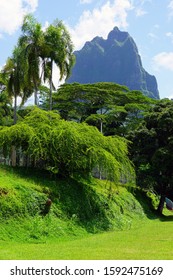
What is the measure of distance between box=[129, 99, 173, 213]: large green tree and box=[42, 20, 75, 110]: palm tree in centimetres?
687

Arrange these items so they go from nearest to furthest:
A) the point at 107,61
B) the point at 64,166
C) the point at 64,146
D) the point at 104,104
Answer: the point at 64,146
the point at 64,166
the point at 104,104
the point at 107,61

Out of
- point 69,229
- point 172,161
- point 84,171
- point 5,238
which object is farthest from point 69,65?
point 5,238

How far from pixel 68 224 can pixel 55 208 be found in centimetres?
84

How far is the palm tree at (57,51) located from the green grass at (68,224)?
948 cm

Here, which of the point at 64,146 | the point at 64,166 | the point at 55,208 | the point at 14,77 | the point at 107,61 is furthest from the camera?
the point at 107,61

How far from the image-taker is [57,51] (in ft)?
87.7

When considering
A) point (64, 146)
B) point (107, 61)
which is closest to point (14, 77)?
point (64, 146)

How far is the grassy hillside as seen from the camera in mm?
13117

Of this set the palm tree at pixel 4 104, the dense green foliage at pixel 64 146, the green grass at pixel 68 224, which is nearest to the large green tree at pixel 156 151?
the green grass at pixel 68 224

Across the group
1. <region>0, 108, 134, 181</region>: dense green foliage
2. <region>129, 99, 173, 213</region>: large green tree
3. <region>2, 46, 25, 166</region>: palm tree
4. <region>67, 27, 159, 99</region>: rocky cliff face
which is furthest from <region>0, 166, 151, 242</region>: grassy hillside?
<region>67, 27, 159, 99</region>: rocky cliff face

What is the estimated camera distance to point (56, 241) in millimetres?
13117

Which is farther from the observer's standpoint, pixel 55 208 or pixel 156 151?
pixel 156 151

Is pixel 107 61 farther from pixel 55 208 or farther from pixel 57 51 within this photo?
pixel 55 208
